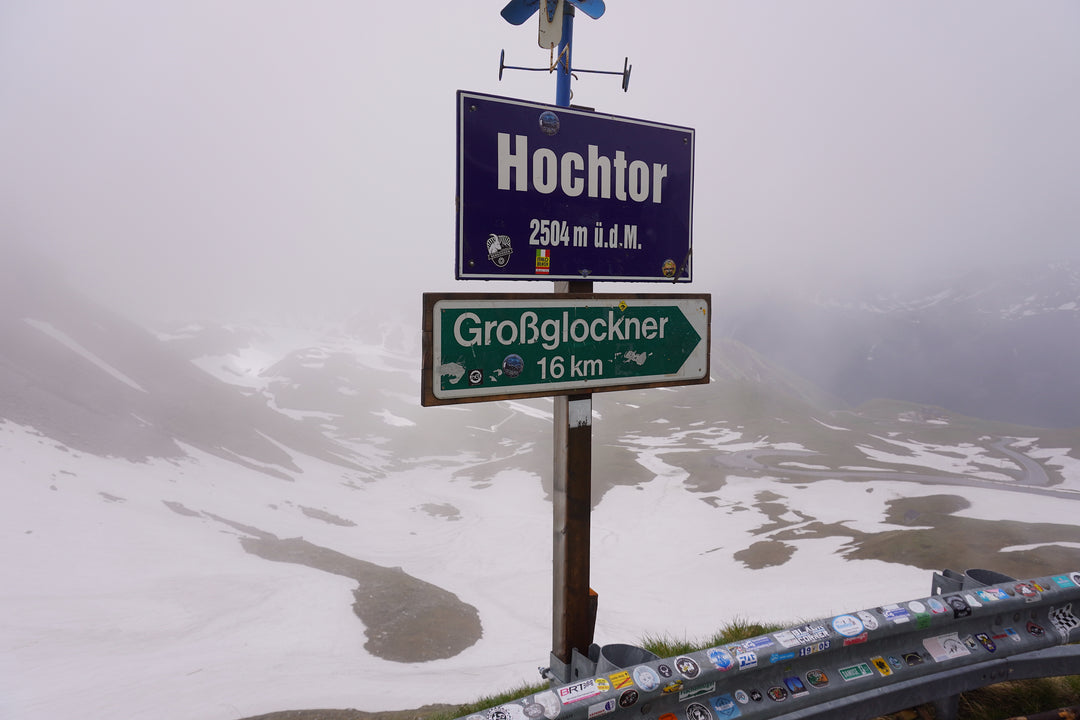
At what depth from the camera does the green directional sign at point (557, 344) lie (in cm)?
377

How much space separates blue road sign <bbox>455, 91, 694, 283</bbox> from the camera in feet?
13.1

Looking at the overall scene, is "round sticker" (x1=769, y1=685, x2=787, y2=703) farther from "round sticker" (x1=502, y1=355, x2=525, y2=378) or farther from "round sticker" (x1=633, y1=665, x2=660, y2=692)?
"round sticker" (x1=502, y1=355, x2=525, y2=378)

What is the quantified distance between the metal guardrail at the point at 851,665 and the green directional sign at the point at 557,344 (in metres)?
1.83

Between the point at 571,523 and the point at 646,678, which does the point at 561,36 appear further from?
the point at 646,678

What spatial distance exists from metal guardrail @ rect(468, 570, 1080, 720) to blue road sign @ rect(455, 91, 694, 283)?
2.63m

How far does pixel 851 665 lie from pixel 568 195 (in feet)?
11.9

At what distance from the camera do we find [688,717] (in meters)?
3.18

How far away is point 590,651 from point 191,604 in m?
44.1

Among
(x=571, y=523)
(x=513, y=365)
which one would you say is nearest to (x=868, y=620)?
(x=571, y=523)

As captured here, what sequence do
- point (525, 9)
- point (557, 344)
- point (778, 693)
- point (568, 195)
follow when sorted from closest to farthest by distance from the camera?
point (778, 693) < point (557, 344) < point (568, 195) < point (525, 9)

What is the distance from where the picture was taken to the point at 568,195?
4.30m

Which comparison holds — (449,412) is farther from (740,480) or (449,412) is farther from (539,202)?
(539,202)

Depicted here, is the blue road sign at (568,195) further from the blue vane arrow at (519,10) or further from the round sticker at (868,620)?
the round sticker at (868,620)

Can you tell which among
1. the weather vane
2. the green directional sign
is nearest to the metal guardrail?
the green directional sign
